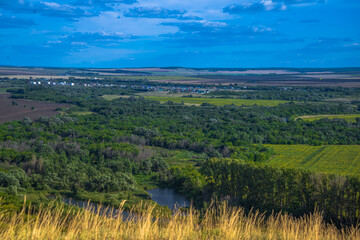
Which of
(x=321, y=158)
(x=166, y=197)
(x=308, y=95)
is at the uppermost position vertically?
(x=308, y=95)

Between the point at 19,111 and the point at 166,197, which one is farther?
the point at 19,111

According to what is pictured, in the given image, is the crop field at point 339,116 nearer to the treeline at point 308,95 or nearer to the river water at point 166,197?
the treeline at point 308,95

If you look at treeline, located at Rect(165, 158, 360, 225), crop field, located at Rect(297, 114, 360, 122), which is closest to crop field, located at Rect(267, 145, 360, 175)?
treeline, located at Rect(165, 158, 360, 225)

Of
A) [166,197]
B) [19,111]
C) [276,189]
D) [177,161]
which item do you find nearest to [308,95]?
[19,111]

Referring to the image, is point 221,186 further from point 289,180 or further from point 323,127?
point 323,127

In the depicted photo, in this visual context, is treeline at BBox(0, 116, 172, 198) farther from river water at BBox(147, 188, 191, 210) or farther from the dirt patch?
the dirt patch

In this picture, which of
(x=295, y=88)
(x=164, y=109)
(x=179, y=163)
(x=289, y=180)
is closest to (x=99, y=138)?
(x=179, y=163)

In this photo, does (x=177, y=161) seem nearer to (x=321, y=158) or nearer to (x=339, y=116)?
(x=321, y=158)

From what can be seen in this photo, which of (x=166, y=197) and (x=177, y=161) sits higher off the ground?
(x=177, y=161)
